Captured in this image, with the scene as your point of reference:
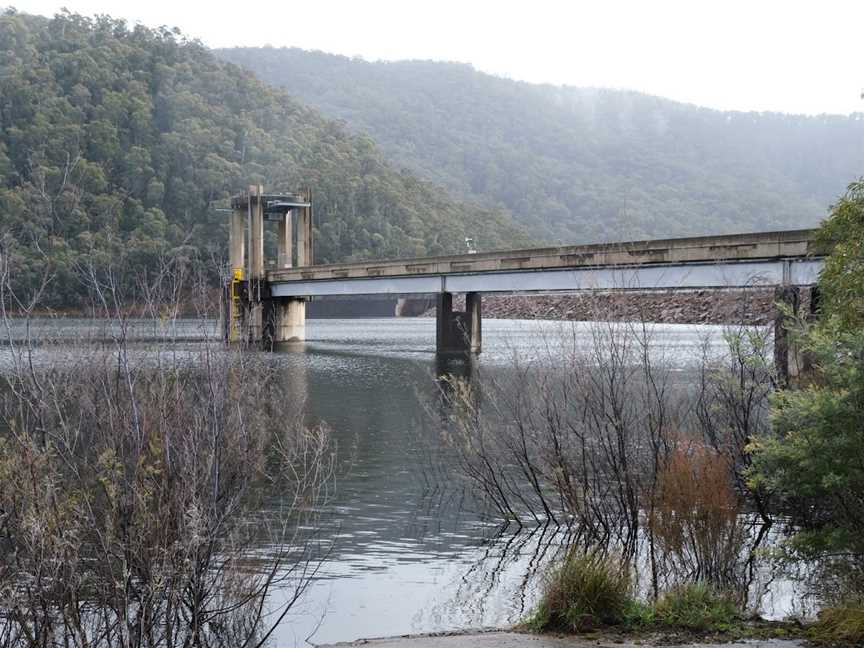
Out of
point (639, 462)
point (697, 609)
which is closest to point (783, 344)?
point (639, 462)

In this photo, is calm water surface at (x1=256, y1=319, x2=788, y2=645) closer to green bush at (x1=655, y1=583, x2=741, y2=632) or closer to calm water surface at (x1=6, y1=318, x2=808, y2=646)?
calm water surface at (x1=6, y1=318, x2=808, y2=646)

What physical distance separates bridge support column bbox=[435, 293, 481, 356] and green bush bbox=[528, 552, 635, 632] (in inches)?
1690

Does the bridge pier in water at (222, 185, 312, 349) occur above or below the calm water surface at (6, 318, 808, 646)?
above

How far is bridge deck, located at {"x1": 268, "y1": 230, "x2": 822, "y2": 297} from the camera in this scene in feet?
106

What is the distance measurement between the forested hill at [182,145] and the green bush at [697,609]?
61737 mm

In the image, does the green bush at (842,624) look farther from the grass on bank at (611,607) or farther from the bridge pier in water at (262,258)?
the bridge pier in water at (262,258)

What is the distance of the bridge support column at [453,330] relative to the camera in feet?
179

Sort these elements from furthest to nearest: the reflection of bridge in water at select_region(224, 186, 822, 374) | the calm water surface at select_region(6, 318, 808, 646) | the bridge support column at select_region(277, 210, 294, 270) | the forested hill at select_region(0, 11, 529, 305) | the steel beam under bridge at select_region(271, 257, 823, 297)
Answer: the forested hill at select_region(0, 11, 529, 305)
the bridge support column at select_region(277, 210, 294, 270)
the reflection of bridge in water at select_region(224, 186, 822, 374)
the steel beam under bridge at select_region(271, 257, 823, 297)
the calm water surface at select_region(6, 318, 808, 646)

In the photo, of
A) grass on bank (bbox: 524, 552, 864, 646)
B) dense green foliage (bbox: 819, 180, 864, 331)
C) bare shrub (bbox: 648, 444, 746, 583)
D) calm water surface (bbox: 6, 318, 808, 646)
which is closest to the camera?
grass on bank (bbox: 524, 552, 864, 646)

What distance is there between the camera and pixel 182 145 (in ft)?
354

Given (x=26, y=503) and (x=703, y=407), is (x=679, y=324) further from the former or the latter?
(x=26, y=503)

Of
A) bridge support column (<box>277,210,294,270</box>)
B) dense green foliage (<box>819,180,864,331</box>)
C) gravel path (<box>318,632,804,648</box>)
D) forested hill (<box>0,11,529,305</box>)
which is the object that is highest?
forested hill (<box>0,11,529,305</box>)

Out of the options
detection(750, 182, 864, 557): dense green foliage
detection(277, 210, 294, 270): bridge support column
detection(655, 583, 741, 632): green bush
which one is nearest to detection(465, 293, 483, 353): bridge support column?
detection(277, 210, 294, 270): bridge support column

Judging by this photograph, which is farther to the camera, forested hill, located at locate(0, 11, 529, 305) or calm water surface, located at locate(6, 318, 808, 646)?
forested hill, located at locate(0, 11, 529, 305)
